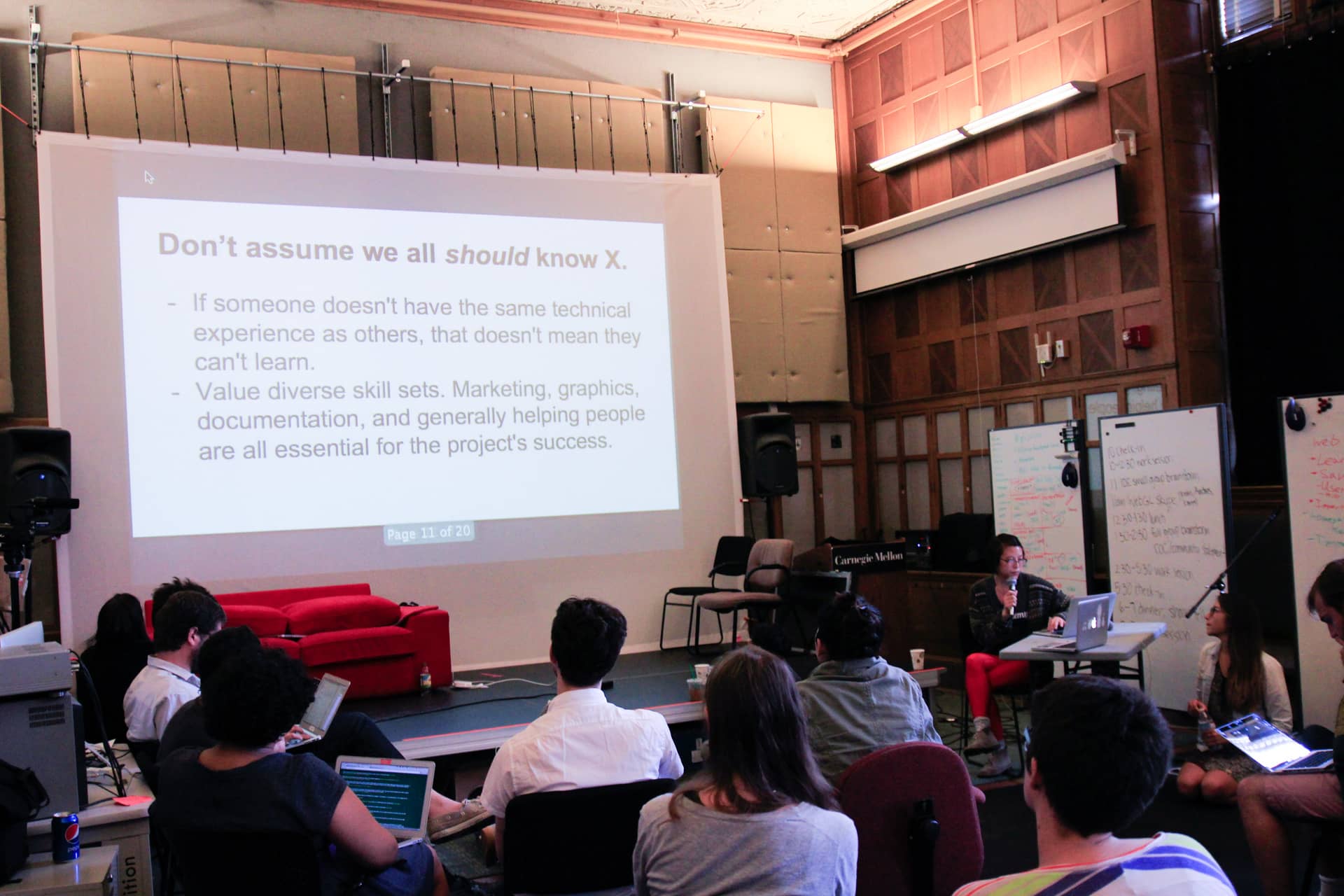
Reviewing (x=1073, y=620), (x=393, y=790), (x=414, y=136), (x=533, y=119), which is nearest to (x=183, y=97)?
(x=414, y=136)

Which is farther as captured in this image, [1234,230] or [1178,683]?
Answer: [1234,230]

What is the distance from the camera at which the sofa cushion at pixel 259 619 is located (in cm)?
550

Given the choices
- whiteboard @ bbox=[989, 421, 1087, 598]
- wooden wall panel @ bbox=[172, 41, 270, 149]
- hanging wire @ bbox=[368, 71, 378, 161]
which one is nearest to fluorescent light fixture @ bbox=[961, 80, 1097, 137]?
whiteboard @ bbox=[989, 421, 1087, 598]

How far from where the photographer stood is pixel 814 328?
866cm

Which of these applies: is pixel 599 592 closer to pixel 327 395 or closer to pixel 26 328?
pixel 327 395

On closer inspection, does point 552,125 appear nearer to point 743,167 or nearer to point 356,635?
point 743,167

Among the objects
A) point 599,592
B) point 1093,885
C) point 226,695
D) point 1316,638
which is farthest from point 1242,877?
point 599,592

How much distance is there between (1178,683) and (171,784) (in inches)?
193

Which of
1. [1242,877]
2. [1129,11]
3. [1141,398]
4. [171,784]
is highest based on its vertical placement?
[1129,11]

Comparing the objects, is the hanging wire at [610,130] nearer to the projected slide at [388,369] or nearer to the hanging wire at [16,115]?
the projected slide at [388,369]

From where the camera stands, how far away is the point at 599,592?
277 inches

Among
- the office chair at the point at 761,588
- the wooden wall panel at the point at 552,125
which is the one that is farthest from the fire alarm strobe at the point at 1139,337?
the wooden wall panel at the point at 552,125

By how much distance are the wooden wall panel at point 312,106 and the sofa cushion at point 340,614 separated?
311cm

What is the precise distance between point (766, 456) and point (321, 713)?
206 inches
